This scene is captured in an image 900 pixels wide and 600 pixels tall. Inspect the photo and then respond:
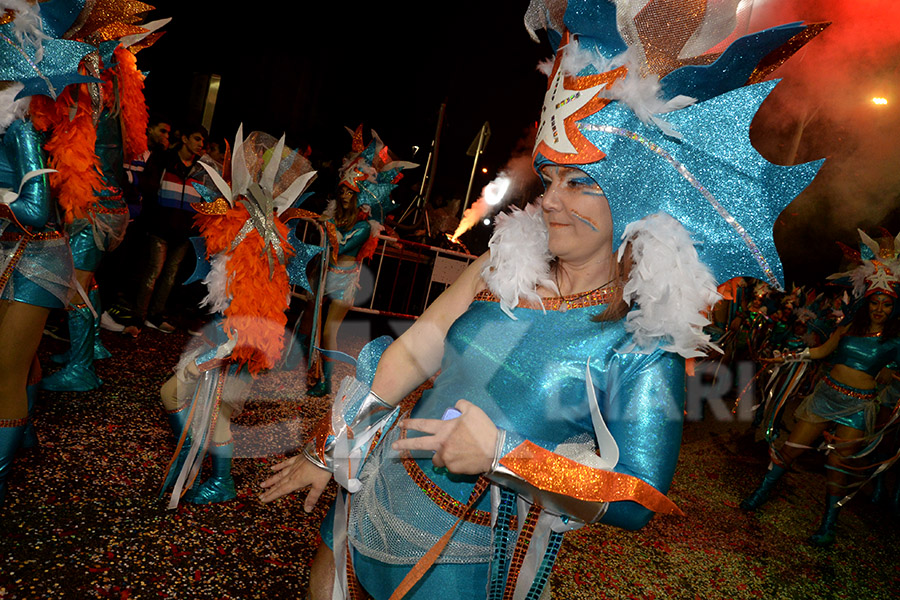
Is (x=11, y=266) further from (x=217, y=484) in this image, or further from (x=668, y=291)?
(x=668, y=291)

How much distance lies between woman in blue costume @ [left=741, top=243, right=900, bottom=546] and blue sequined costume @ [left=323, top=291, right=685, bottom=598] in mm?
4256

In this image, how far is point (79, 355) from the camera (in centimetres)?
358

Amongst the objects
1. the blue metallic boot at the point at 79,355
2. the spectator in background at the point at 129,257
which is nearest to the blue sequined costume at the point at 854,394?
the blue metallic boot at the point at 79,355

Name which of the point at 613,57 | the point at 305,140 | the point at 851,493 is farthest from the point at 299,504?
the point at 305,140

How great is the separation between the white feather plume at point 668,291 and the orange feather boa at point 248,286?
6.02 ft

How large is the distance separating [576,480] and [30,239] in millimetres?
2450

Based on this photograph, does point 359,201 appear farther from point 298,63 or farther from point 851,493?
point 851,493

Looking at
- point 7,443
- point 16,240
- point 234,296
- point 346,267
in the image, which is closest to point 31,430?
point 7,443

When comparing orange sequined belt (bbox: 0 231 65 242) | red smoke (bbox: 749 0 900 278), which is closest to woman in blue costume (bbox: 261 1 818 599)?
orange sequined belt (bbox: 0 231 65 242)

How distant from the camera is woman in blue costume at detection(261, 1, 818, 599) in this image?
1.05 metres

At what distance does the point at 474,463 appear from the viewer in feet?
3.43

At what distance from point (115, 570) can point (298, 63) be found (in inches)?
299

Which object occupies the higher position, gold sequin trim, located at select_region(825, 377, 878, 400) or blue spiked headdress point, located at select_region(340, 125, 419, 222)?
blue spiked headdress point, located at select_region(340, 125, 419, 222)

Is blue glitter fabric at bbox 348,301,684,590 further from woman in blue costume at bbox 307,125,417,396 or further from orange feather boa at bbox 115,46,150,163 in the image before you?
woman in blue costume at bbox 307,125,417,396
